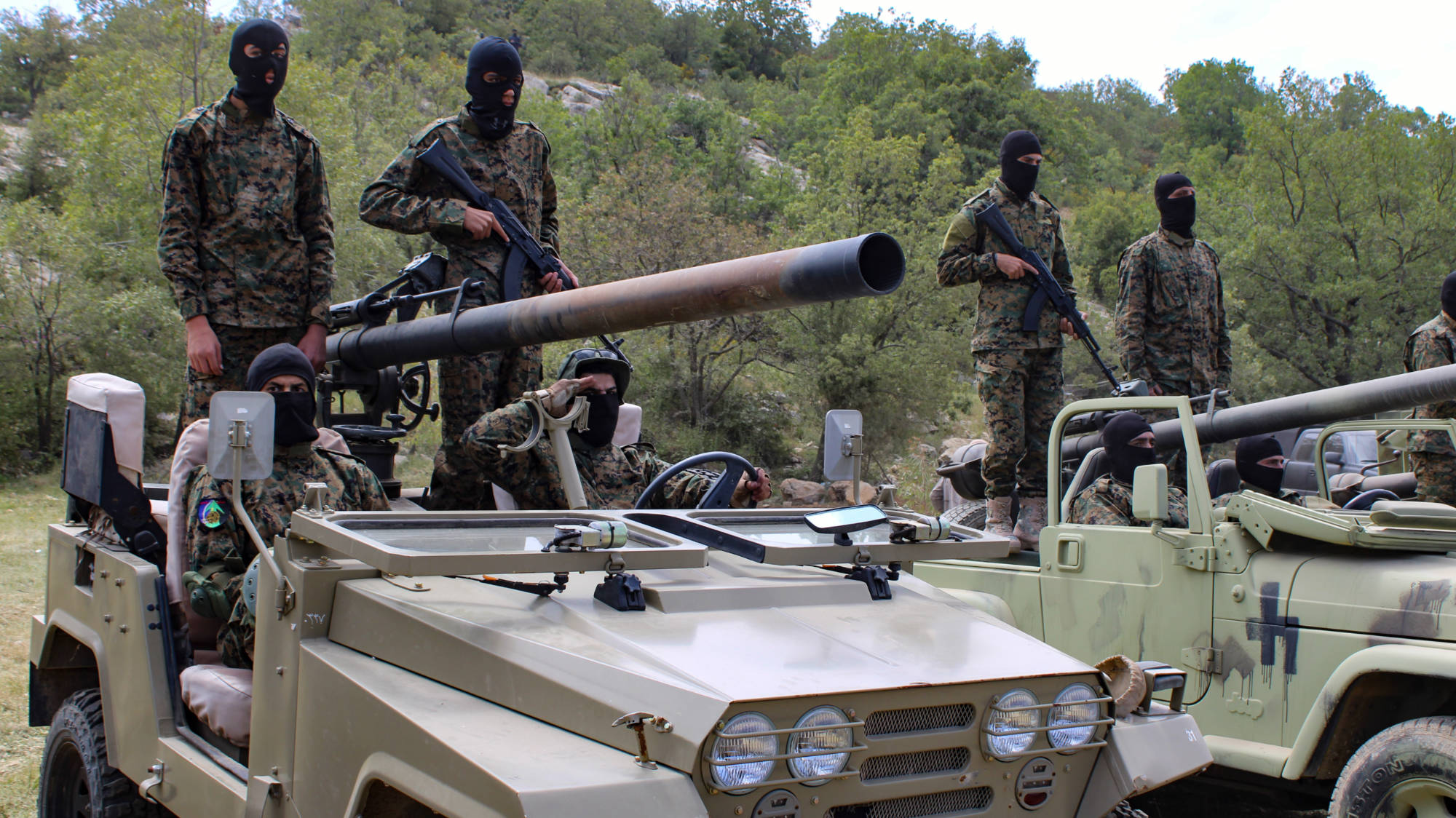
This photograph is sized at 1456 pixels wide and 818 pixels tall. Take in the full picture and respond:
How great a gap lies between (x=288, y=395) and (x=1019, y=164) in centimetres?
463

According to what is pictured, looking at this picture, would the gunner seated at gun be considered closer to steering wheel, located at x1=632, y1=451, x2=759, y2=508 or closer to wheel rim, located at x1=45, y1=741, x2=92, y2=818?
steering wheel, located at x1=632, y1=451, x2=759, y2=508

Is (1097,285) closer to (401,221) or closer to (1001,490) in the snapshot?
(1001,490)

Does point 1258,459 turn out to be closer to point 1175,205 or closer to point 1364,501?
point 1364,501

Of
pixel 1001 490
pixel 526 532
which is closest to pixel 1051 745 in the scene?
pixel 526 532

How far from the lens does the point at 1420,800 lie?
3947mm

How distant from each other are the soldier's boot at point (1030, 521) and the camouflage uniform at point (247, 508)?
3.74m

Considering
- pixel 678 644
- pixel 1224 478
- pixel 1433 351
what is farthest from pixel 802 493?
pixel 678 644

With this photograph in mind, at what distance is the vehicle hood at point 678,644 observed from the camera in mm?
2434

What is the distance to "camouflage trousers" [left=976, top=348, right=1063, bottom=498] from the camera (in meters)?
6.93

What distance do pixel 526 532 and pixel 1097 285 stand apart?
3494cm

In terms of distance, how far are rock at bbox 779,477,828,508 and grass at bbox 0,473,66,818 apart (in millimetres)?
8699

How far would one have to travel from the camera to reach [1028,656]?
2891 millimetres

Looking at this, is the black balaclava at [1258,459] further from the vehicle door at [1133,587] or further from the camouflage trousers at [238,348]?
the camouflage trousers at [238,348]

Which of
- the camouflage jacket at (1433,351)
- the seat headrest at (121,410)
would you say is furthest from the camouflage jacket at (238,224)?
the camouflage jacket at (1433,351)
